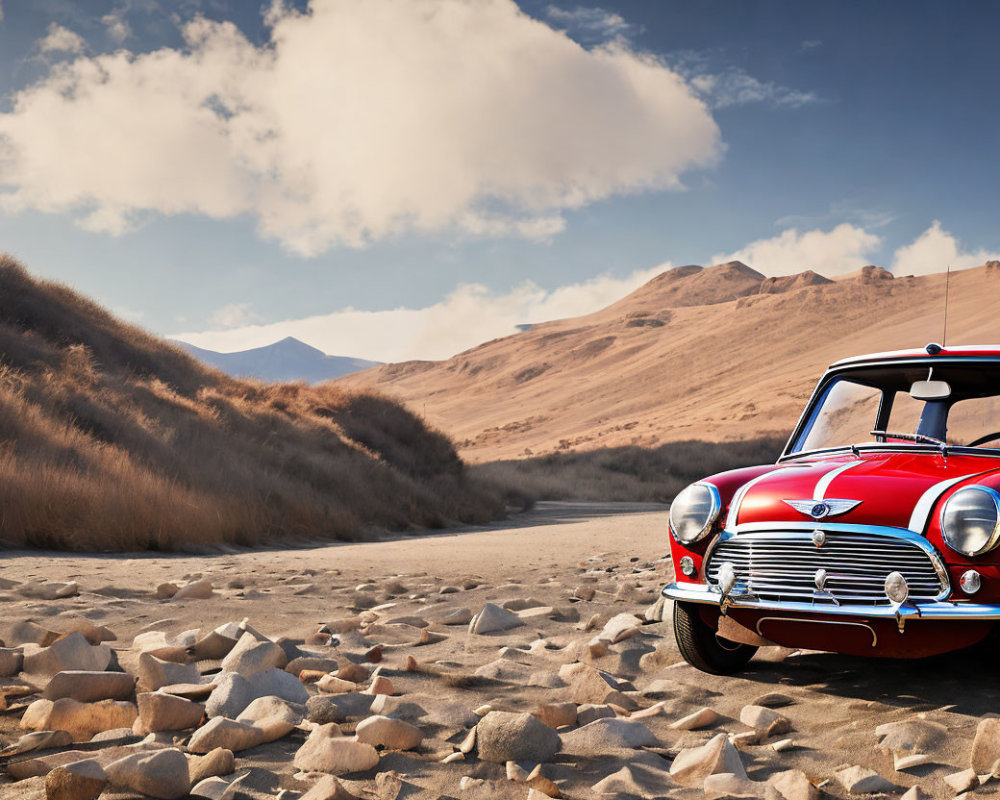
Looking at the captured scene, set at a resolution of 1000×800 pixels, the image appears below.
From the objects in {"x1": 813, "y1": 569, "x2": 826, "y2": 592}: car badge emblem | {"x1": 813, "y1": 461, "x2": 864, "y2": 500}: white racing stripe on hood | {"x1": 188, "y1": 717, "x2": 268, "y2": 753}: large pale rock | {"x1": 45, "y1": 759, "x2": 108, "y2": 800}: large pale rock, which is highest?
{"x1": 813, "y1": 461, "x2": 864, "y2": 500}: white racing stripe on hood

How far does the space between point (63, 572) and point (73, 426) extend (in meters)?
5.88

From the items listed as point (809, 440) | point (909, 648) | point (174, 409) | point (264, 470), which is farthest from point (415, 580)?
point (174, 409)

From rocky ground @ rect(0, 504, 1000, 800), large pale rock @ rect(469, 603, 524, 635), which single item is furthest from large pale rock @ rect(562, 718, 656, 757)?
large pale rock @ rect(469, 603, 524, 635)

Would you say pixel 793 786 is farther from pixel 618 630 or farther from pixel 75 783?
pixel 618 630

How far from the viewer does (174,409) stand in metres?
17.1

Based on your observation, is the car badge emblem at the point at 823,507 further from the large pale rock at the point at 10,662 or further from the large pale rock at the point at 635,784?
the large pale rock at the point at 10,662

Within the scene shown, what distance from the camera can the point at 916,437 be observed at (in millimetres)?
4559

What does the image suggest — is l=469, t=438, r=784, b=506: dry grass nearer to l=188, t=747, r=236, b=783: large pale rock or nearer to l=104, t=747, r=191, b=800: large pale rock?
l=188, t=747, r=236, b=783: large pale rock

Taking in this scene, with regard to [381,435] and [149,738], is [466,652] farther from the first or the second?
[381,435]

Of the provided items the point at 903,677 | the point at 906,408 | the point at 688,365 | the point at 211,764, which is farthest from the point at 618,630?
the point at 688,365

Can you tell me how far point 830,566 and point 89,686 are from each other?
291 centimetres

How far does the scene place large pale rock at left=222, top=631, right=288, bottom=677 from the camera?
11.9ft

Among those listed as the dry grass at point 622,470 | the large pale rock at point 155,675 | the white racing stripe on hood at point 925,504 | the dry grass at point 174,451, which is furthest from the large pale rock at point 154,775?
the dry grass at point 622,470

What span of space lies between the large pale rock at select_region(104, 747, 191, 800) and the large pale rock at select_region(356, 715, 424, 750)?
0.63 m
